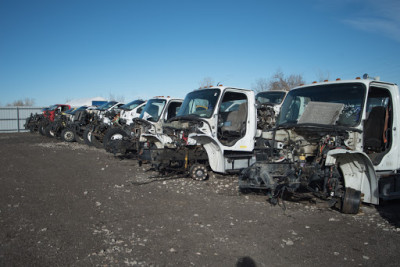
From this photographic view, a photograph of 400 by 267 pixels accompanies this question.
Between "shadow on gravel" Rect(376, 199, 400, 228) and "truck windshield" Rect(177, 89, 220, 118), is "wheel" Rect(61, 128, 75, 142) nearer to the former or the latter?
"truck windshield" Rect(177, 89, 220, 118)

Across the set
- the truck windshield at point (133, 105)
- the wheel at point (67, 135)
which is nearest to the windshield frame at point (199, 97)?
the truck windshield at point (133, 105)

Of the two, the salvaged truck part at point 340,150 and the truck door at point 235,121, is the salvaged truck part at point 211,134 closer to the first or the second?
the truck door at point 235,121

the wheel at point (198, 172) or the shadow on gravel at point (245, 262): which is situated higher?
the wheel at point (198, 172)

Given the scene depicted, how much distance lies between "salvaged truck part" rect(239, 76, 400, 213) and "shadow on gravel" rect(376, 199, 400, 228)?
0.96ft

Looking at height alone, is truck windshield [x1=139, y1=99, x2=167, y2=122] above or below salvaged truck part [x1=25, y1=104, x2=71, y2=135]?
above

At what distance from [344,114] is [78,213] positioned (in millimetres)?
4855

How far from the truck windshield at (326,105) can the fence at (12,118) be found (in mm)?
29462

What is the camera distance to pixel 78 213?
16.1ft

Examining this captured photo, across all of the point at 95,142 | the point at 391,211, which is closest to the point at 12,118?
the point at 95,142

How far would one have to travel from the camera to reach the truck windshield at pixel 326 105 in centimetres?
528

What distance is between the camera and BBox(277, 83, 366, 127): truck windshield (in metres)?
5.28

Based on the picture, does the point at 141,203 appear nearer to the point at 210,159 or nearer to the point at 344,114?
the point at 210,159

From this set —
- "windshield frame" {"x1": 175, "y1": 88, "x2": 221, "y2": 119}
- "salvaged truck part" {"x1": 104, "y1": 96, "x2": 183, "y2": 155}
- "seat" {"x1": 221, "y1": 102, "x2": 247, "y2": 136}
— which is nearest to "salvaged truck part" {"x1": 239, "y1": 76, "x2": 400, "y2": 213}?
"seat" {"x1": 221, "y1": 102, "x2": 247, "y2": 136}

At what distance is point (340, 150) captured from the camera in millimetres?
4754
